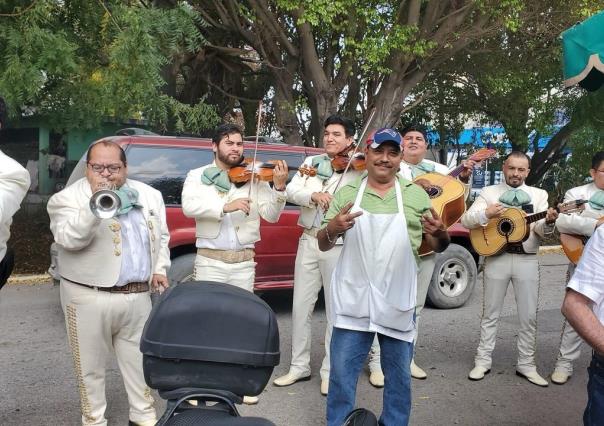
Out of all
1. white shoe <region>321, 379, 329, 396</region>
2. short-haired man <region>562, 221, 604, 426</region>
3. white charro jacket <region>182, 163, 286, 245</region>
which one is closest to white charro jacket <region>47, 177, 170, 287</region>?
white charro jacket <region>182, 163, 286, 245</region>

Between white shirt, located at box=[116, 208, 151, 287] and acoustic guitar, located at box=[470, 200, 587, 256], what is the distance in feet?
9.08

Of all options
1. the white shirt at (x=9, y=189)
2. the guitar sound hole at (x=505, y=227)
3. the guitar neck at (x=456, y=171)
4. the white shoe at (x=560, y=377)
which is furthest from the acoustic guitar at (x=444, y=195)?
the white shirt at (x=9, y=189)

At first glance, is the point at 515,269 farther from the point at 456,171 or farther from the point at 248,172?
the point at 248,172

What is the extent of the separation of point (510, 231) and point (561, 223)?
46cm

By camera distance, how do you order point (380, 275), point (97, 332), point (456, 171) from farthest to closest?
1. point (456, 171)
2. point (97, 332)
3. point (380, 275)

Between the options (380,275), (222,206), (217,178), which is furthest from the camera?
(217,178)

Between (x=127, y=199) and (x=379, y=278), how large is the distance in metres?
1.55

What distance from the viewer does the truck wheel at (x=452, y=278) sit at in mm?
7391

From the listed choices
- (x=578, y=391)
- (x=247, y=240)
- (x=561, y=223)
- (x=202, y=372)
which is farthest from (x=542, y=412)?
(x=202, y=372)

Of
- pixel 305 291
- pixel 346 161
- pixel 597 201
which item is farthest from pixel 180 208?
pixel 597 201

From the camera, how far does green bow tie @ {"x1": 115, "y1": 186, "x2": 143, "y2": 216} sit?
3.62 metres

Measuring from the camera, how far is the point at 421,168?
516cm

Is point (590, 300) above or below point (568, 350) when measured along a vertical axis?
above

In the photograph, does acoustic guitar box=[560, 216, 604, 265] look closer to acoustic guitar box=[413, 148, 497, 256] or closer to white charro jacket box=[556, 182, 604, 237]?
white charro jacket box=[556, 182, 604, 237]
